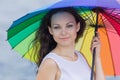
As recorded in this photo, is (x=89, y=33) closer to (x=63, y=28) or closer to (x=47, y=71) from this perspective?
(x=63, y=28)

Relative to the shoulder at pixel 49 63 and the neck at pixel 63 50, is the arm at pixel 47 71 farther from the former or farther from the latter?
the neck at pixel 63 50

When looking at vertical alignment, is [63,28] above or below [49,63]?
above

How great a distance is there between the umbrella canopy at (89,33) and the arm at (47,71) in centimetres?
58

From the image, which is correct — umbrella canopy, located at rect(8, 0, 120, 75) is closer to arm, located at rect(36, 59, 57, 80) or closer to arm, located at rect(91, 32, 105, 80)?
arm, located at rect(91, 32, 105, 80)

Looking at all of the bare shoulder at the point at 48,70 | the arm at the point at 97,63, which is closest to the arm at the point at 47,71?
the bare shoulder at the point at 48,70

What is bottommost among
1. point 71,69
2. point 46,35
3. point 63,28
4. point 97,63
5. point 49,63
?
point 97,63

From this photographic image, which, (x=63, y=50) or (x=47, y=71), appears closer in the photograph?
(x=47, y=71)

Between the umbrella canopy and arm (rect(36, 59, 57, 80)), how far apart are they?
0.58 m

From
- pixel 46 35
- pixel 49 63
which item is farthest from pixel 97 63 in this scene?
pixel 49 63

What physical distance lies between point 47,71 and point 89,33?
1.23m

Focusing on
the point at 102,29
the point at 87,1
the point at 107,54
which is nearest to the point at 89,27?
the point at 102,29

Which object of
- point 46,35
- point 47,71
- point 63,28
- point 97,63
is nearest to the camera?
point 47,71

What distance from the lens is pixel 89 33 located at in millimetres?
5934

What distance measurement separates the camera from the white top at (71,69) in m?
5.03
